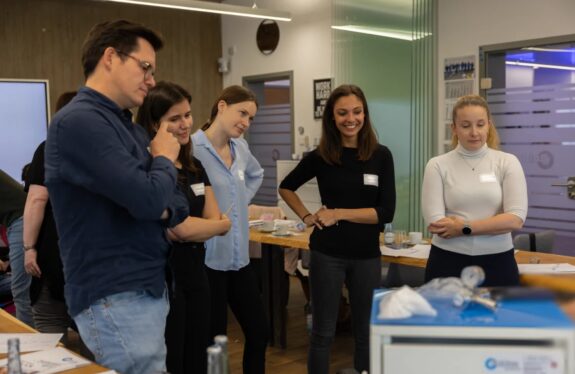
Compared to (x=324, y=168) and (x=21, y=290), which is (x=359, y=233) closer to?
(x=324, y=168)

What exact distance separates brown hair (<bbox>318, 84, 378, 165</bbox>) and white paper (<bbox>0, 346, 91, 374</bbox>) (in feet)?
4.71

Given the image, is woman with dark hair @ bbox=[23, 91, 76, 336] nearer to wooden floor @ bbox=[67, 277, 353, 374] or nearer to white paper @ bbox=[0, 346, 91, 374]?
white paper @ bbox=[0, 346, 91, 374]

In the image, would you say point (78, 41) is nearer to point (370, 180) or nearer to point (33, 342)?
point (370, 180)

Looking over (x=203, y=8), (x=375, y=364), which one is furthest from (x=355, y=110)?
(x=203, y=8)

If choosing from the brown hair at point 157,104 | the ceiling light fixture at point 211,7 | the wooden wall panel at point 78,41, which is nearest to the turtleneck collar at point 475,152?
the brown hair at point 157,104

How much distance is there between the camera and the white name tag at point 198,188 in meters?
2.30

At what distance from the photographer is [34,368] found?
156 cm

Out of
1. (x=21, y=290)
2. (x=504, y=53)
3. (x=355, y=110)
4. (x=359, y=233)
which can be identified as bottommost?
(x=21, y=290)

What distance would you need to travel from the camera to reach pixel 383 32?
628 cm

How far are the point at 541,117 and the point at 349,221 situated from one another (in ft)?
10.6

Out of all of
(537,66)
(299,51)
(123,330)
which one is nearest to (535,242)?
(537,66)

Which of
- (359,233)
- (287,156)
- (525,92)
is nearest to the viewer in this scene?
(359,233)

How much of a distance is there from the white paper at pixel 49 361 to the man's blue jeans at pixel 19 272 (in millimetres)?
1650

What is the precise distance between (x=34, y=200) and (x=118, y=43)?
149 cm
